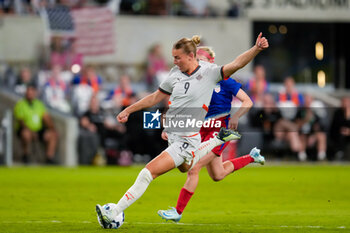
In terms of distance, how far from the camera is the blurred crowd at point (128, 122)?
2145 centimetres

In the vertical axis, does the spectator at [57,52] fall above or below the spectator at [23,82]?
above

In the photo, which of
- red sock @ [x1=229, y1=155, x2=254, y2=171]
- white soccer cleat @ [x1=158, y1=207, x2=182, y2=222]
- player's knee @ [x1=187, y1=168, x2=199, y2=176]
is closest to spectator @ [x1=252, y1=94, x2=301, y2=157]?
red sock @ [x1=229, y1=155, x2=254, y2=171]

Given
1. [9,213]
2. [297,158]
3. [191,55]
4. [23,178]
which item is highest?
[191,55]

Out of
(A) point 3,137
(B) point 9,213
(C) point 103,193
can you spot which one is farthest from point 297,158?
(B) point 9,213

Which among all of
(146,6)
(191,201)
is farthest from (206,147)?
(146,6)

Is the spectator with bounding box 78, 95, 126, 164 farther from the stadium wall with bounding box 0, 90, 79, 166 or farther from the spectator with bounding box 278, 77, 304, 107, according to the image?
the spectator with bounding box 278, 77, 304, 107

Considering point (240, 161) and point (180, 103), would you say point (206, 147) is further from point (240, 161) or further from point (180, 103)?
point (240, 161)

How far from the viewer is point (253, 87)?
2305cm

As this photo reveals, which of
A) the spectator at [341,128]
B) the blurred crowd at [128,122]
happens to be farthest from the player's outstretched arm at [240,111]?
the spectator at [341,128]

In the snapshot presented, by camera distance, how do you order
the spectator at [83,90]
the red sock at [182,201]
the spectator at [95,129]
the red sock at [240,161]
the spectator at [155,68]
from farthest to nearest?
the spectator at [155,68] < the spectator at [83,90] < the spectator at [95,129] < the red sock at [240,161] < the red sock at [182,201]

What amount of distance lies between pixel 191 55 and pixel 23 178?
9.00 m

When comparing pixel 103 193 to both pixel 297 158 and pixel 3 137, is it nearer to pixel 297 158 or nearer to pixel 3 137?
pixel 3 137

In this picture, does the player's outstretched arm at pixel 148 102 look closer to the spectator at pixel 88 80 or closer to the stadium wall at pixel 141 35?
the spectator at pixel 88 80

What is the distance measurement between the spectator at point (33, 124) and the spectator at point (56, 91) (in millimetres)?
1151
